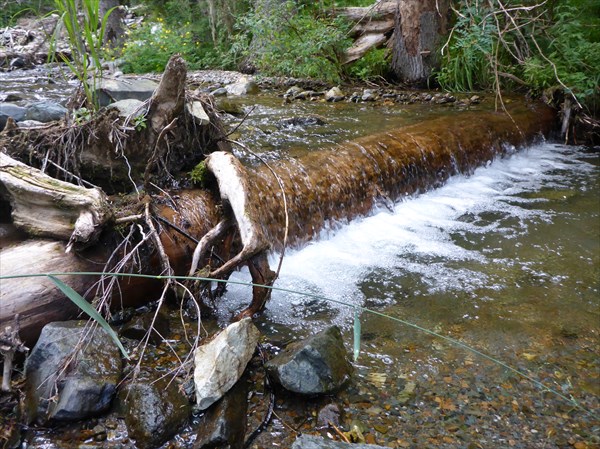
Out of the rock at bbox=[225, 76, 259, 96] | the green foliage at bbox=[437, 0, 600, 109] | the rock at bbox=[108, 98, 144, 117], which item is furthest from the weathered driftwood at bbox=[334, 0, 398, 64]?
the rock at bbox=[108, 98, 144, 117]

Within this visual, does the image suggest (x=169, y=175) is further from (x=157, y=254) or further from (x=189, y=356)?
(x=189, y=356)

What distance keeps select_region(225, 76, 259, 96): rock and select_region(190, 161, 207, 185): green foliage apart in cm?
511

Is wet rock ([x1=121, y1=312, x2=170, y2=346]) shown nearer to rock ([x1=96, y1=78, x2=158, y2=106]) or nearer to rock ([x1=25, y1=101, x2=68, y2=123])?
rock ([x1=96, y1=78, x2=158, y2=106])

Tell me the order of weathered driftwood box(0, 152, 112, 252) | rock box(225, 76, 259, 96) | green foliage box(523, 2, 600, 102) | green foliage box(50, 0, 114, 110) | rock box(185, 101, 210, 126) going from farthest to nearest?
rock box(225, 76, 259, 96), green foliage box(523, 2, 600, 102), rock box(185, 101, 210, 126), green foliage box(50, 0, 114, 110), weathered driftwood box(0, 152, 112, 252)

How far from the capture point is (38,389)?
90.9 inches

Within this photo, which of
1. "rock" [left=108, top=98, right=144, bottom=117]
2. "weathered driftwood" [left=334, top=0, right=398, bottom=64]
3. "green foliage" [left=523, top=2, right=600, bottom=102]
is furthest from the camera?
"weathered driftwood" [left=334, top=0, right=398, bottom=64]

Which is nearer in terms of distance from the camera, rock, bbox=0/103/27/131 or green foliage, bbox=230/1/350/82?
rock, bbox=0/103/27/131

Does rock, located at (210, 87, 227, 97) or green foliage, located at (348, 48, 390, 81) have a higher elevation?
green foliage, located at (348, 48, 390, 81)

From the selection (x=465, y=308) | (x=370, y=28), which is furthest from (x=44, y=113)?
(x=370, y=28)

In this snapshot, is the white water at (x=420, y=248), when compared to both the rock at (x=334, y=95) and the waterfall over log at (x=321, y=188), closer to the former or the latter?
the waterfall over log at (x=321, y=188)

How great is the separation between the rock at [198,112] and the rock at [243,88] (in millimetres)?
4917

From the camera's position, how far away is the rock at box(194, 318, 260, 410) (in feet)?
7.70

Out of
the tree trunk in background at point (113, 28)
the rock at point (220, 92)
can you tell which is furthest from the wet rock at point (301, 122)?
the tree trunk in background at point (113, 28)

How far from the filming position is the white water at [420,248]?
137 inches
